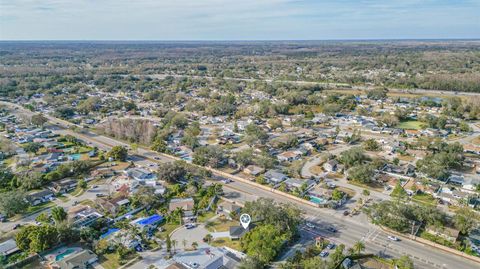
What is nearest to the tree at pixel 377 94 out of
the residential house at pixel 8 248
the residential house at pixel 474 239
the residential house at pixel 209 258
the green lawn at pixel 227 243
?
the residential house at pixel 474 239

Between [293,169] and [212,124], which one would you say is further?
[212,124]

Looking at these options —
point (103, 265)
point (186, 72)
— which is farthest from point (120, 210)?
point (186, 72)

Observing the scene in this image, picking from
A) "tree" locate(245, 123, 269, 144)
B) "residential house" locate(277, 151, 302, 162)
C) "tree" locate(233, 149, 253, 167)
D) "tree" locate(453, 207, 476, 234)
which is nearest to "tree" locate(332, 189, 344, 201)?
"tree" locate(453, 207, 476, 234)

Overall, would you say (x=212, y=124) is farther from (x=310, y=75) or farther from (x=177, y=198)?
(x=310, y=75)

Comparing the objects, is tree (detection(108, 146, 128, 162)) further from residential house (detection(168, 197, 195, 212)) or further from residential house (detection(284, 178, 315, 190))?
residential house (detection(284, 178, 315, 190))

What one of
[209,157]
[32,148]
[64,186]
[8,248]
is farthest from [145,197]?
[32,148]
